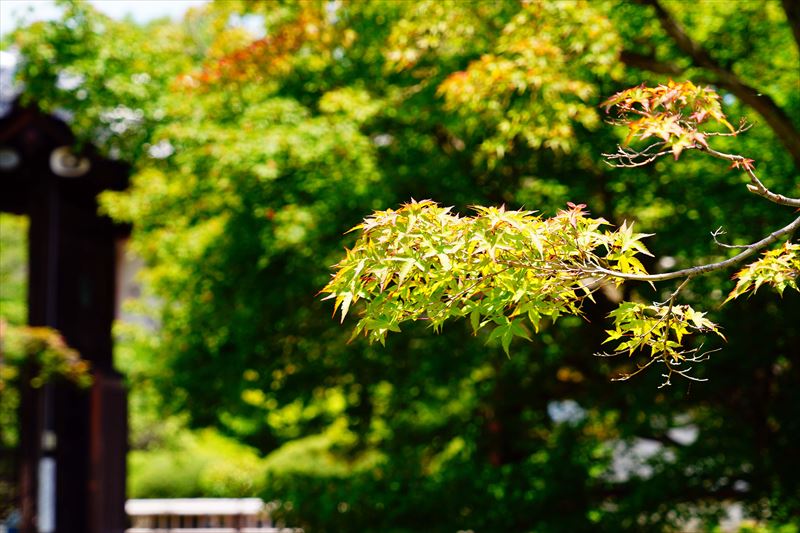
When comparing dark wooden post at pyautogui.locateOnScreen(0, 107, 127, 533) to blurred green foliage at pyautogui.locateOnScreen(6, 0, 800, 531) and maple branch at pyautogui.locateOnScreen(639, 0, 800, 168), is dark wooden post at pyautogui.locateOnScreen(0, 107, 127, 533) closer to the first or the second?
blurred green foliage at pyautogui.locateOnScreen(6, 0, 800, 531)

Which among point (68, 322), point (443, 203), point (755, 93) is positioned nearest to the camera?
point (755, 93)

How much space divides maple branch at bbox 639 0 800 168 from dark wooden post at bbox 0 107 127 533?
321 inches

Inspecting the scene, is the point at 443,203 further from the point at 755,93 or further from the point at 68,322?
the point at 68,322

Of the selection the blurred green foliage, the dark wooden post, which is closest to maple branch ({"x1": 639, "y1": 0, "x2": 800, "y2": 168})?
the blurred green foliage

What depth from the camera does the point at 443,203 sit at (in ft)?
31.6

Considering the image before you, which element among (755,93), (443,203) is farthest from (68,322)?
(755,93)

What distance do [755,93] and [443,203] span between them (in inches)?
130

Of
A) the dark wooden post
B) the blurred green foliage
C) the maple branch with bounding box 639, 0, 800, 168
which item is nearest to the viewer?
the maple branch with bounding box 639, 0, 800, 168

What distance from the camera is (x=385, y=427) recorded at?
12344 millimetres

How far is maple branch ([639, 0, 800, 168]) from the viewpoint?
6.77 metres

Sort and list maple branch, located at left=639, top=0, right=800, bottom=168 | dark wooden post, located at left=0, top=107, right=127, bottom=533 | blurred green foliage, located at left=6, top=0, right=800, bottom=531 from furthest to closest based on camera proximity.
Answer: dark wooden post, located at left=0, top=107, right=127, bottom=533
blurred green foliage, located at left=6, top=0, right=800, bottom=531
maple branch, located at left=639, top=0, right=800, bottom=168

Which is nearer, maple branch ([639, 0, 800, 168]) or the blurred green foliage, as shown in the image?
maple branch ([639, 0, 800, 168])

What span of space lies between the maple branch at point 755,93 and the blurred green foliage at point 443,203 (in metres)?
0.33

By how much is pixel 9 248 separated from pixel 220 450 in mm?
9431
